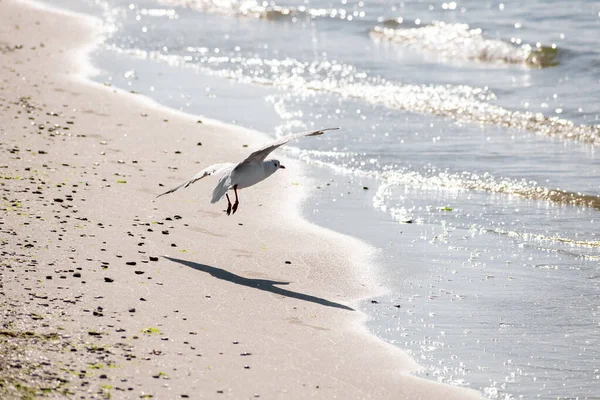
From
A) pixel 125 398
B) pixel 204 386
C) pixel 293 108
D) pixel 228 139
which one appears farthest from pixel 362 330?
pixel 293 108

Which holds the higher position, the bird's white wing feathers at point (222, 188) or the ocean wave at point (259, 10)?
the ocean wave at point (259, 10)

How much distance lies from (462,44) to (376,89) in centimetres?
602

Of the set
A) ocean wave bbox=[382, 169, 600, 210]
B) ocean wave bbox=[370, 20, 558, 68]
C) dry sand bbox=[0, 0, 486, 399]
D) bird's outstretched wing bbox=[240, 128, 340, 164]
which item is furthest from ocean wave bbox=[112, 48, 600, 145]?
bird's outstretched wing bbox=[240, 128, 340, 164]

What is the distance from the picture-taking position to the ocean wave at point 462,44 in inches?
845

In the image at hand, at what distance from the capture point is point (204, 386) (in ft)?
18.9

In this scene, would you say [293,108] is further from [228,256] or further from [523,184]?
[228,256]

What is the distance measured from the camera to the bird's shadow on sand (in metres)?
7.71

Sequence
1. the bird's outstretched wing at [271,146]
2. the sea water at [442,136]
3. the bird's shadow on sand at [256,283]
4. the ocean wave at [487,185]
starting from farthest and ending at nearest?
the ocean wave at [487,185] < the bird's outstretched wing at [271,146] < the bird's shadow on sand at [256,283] < the sea water at [442,136]

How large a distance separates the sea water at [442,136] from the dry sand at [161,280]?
17.2 inches

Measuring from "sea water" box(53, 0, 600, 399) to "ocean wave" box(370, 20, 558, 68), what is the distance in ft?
0.22

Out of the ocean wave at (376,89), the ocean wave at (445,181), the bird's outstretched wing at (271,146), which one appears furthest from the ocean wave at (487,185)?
the ocean wave at (376,89)

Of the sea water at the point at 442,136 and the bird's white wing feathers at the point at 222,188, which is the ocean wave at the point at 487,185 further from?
the bird's white wing feathers at the point at 222,188

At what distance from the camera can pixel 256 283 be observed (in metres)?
7.96

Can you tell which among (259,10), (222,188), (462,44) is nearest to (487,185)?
(222,188)
